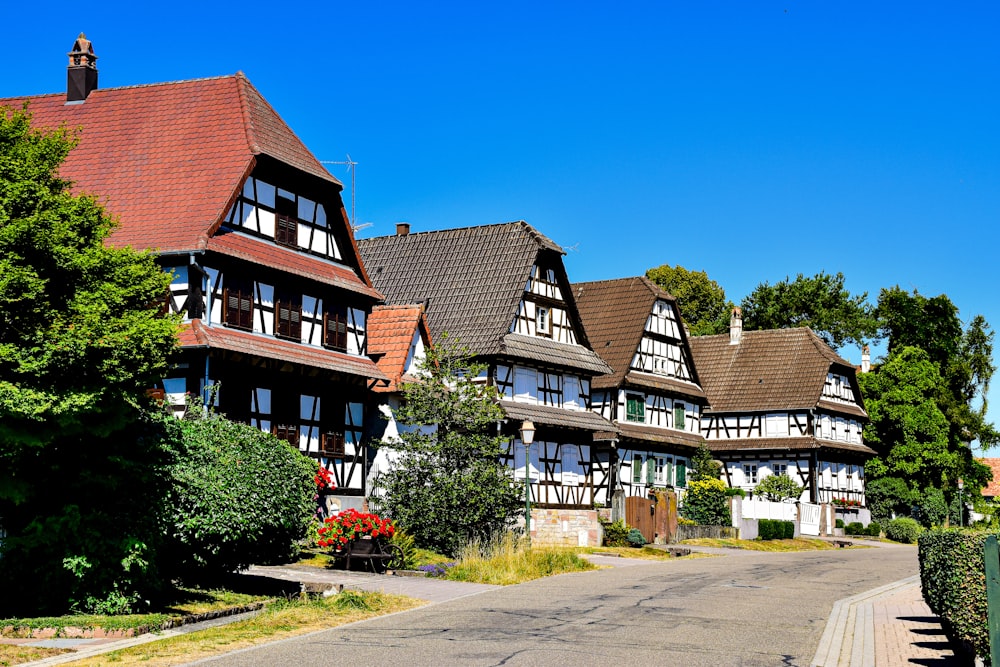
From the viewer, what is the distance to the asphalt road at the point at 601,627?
15.4 m

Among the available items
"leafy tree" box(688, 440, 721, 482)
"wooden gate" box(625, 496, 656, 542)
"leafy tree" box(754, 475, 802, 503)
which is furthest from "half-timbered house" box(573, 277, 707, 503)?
"wooden gate" box(625, 496, 656, 542)

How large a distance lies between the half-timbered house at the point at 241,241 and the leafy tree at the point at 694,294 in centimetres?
5324

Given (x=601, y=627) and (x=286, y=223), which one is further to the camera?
(x=286, y=223)

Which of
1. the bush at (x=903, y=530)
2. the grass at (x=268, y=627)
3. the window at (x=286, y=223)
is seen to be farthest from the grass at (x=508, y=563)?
the bush at (x=903, y=530)

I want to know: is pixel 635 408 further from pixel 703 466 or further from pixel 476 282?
pixel 476 282

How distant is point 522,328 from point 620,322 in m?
12.5

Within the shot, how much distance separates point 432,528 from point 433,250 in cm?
2171

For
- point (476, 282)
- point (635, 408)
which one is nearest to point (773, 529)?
point (635, 408)

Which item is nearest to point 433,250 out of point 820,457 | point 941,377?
point 820,457

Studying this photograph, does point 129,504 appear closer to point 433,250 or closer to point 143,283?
point 143,283

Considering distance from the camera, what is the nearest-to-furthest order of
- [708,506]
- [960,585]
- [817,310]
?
[960,585], [708,506], [817,310]

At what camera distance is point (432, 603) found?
73.7 ft

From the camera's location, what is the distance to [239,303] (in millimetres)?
33375

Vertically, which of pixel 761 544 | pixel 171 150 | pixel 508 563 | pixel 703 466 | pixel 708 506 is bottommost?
pixel 508 563
